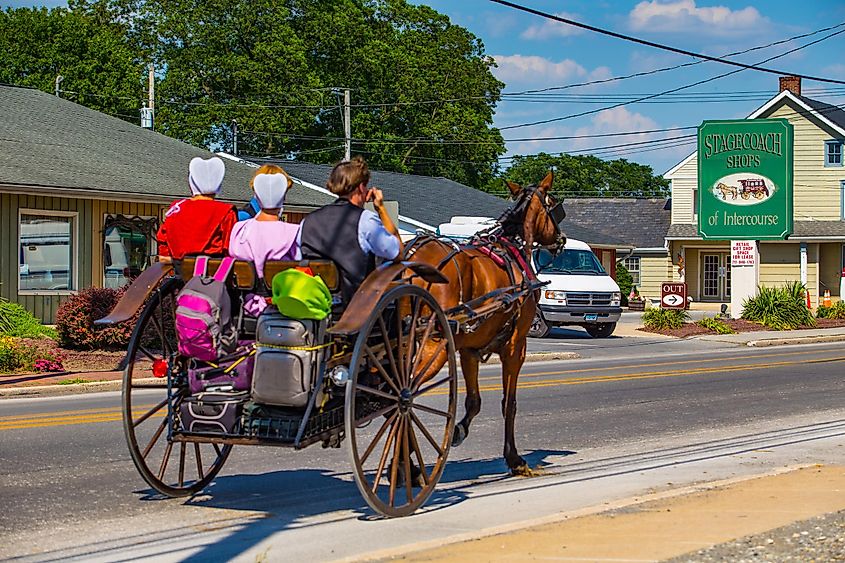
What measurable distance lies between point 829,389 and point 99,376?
1136cm

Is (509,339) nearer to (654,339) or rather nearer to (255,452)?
A: (255,452)

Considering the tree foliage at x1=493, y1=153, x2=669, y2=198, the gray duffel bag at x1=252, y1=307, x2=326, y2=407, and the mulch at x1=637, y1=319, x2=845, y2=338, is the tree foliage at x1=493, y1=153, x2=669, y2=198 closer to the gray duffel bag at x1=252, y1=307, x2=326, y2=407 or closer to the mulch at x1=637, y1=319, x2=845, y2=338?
the mulch at x1=637, y1=319, x2=845, y2=338

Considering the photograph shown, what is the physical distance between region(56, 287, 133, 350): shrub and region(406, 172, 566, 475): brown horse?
11.6 m

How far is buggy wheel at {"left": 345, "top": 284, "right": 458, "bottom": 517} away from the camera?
7266mm

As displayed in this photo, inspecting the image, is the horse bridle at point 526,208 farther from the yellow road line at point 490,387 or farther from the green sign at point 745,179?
the green sign at point 745,179

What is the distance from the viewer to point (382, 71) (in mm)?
60875

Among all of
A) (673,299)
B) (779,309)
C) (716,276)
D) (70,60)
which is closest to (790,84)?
(716,276)

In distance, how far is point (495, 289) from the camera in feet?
31.3

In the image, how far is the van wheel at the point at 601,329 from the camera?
99.4 ft

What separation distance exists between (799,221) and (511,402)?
4738 centimetres

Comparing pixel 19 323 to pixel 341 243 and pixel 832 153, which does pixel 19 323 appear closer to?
pixel 341 243

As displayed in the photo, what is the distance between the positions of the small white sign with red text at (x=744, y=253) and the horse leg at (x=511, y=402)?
1152 inches

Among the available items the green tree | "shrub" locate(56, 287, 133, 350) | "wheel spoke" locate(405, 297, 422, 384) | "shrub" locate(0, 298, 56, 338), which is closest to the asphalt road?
"wheel spoke" locate(405, 297, 422, 384)

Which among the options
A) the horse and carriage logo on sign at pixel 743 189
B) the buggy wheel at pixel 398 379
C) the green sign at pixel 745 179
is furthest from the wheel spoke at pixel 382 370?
the horse and carriage logo on sign at pixel 743 189
